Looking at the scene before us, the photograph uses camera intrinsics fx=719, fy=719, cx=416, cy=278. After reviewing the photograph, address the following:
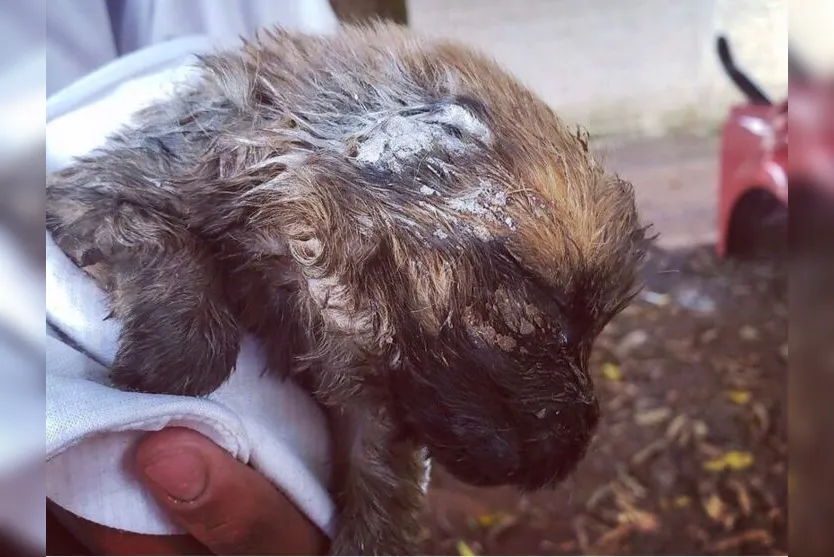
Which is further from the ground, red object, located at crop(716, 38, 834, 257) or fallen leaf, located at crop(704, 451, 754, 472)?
red object, located at crop(716, 38, 834, 257)

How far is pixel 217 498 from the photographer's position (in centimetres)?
51

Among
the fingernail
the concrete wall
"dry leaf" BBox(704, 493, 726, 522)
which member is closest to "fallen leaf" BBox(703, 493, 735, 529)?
"dry leaf" BBox(704, 493, 726, 522)

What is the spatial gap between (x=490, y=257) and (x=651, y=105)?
9.5 inches

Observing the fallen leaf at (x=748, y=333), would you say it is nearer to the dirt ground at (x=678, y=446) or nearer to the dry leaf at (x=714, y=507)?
the dirt ground at (x=678, y=446)

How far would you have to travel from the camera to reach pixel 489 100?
46 centimetres

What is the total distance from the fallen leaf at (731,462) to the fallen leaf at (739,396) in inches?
1.7

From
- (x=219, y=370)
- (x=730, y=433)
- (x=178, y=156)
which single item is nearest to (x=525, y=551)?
(x=730, y=433)

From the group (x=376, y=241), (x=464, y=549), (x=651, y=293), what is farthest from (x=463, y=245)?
(x=464, y=549)

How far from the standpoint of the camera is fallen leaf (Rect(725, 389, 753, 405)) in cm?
62

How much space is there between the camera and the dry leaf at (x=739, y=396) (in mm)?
624

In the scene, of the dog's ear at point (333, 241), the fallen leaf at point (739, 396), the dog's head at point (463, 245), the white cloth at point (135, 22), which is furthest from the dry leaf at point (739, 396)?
the white cloth at point (135, 22)

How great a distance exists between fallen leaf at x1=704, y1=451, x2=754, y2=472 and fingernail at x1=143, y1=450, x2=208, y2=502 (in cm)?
43

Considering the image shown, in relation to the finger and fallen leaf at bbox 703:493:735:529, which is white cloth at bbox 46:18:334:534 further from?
fallen leaf at bbox 703:493:735:529

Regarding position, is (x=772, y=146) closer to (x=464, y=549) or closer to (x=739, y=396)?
(x=739, y=396)
